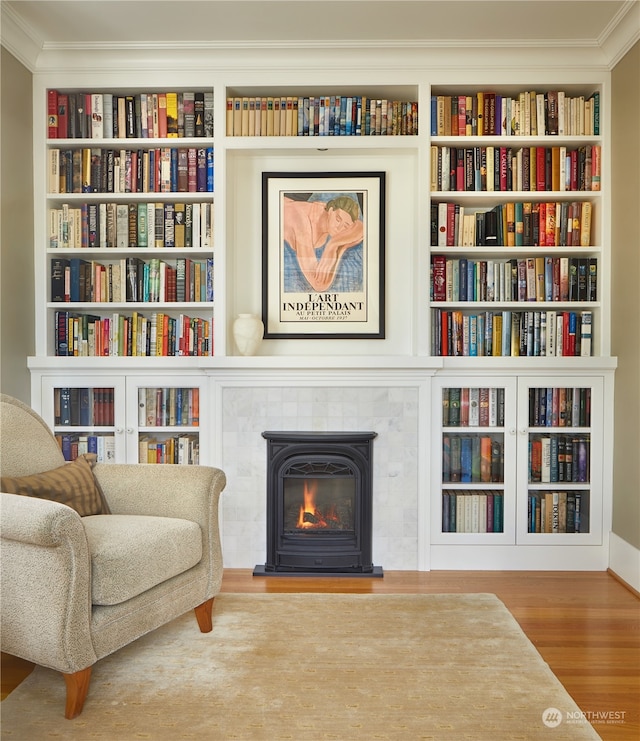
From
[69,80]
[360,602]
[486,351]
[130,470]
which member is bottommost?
[360,602]

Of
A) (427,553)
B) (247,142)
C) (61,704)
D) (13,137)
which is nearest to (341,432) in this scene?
(427,553)

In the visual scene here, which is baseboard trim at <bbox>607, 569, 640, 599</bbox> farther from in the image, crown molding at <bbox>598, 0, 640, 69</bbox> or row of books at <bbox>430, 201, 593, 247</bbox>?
crown molding at <bbox>598, 0, 640, 69</bbox>

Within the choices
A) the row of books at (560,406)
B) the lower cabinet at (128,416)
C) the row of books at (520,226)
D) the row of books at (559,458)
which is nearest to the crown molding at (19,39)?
the lower cabinet at (128,416)

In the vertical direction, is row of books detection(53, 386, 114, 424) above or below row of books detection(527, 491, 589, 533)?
above

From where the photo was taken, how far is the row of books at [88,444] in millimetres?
3734

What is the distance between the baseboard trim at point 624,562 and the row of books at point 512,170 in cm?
192

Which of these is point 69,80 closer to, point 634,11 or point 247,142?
point 247,142

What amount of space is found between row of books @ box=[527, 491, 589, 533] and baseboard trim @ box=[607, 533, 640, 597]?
19cm

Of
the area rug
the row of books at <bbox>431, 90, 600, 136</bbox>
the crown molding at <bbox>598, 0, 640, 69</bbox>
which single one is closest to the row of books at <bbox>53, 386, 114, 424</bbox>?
the area rug

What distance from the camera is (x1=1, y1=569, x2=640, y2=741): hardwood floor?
2.25 m

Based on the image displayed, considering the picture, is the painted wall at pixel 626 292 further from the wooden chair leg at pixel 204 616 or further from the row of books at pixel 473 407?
the wooden chair leg at pixel 204 616

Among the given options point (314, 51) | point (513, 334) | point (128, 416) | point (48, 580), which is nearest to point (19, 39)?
point (314, 51)

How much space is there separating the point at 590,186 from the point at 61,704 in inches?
137

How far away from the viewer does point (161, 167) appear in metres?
3.74
